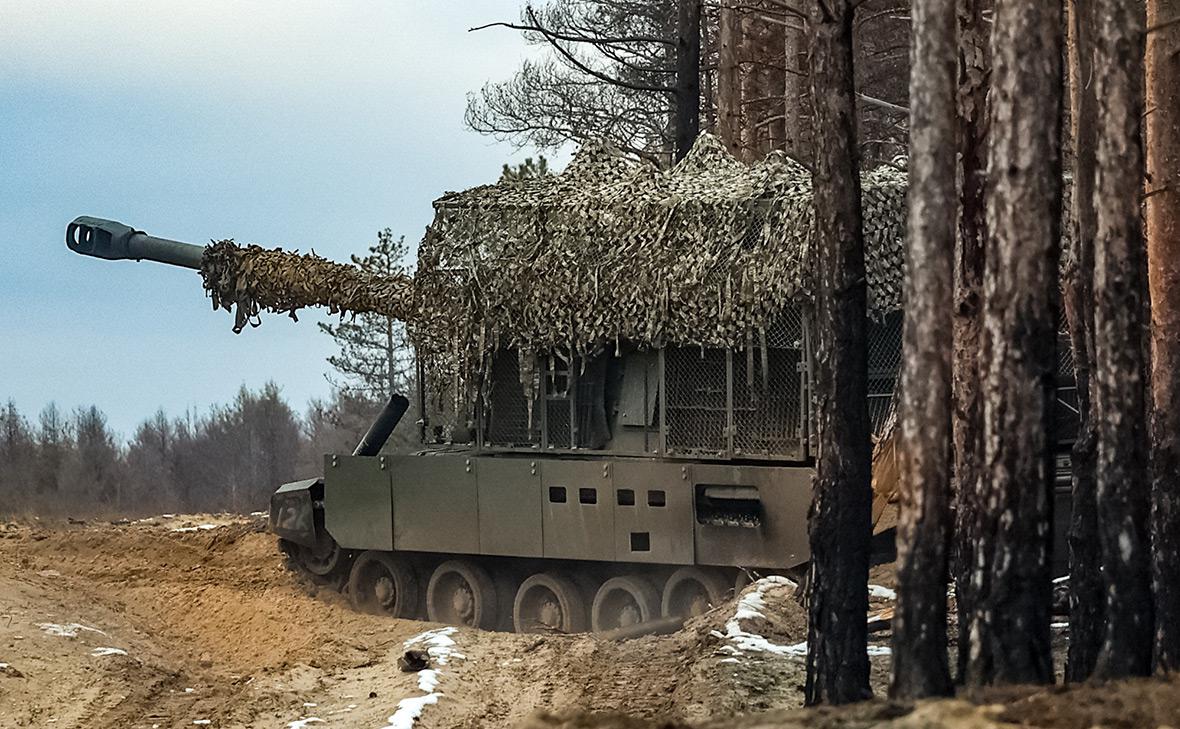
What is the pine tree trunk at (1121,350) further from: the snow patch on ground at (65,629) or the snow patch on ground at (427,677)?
the snow patch on ground at (65,629)

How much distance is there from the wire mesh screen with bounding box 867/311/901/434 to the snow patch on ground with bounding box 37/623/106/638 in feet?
24.3

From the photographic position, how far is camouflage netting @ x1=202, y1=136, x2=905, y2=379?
14891 millimetres

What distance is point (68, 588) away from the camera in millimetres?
18719

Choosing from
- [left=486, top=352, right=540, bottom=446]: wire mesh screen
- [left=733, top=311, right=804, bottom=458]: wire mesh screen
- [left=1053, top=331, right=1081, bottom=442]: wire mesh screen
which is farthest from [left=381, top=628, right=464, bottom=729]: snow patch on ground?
[left=1053, top=331, right=1081, bottom=442]: wire mesh screen

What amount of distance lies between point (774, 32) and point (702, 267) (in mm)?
10025

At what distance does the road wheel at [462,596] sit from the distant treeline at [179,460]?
14318mm

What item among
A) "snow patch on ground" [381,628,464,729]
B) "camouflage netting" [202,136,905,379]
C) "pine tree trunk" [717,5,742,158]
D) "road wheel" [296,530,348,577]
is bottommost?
"snow patch on ground" [381,628,464,729]

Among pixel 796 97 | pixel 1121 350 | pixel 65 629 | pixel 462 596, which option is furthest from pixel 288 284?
pixel 1121 350

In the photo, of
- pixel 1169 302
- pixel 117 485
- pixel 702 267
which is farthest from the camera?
pixel 117 485

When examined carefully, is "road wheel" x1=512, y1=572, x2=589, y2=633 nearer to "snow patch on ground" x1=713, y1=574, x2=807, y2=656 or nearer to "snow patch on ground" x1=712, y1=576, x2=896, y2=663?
"snow patch on ground" x1=713, y1=574, x2=807, y2=656

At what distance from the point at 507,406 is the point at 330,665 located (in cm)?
388

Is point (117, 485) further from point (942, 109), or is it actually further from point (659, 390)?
point (942, 109)

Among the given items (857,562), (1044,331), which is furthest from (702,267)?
(1044,331)

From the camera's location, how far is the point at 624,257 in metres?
15.8
